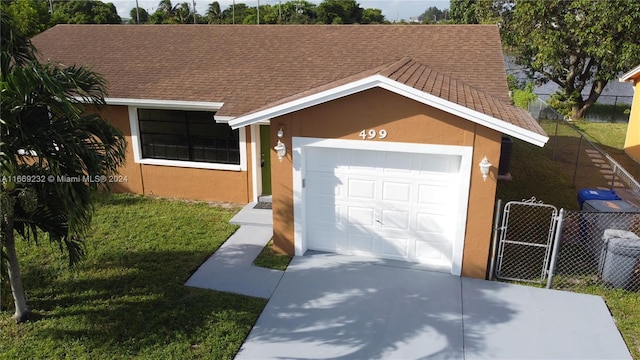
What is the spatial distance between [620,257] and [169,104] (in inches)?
395

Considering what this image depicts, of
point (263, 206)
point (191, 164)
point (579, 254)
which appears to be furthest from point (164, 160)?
point (579, 254)

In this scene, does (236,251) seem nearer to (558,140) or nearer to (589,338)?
(589,338)

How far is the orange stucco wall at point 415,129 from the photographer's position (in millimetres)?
7809

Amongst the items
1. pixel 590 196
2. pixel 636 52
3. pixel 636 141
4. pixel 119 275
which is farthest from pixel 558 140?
pixel 119 275

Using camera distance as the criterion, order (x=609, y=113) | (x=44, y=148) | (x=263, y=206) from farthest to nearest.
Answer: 1. (x=609, y=113)
2. (x=263, y=206)
3. (x=44, y=148)

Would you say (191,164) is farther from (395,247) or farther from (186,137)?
(395,247)

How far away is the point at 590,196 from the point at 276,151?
6903 mm

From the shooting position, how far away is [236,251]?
9.59m

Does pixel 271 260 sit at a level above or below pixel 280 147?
below

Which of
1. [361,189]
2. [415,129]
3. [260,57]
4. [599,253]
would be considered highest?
[260,57]

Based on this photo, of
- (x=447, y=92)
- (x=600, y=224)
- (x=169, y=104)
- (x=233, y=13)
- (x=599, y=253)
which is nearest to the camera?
(x=447, y=92)

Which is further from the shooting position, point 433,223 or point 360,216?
point 360,216

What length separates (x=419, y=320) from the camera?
7.33 m

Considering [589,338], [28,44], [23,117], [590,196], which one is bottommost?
[589,338]
